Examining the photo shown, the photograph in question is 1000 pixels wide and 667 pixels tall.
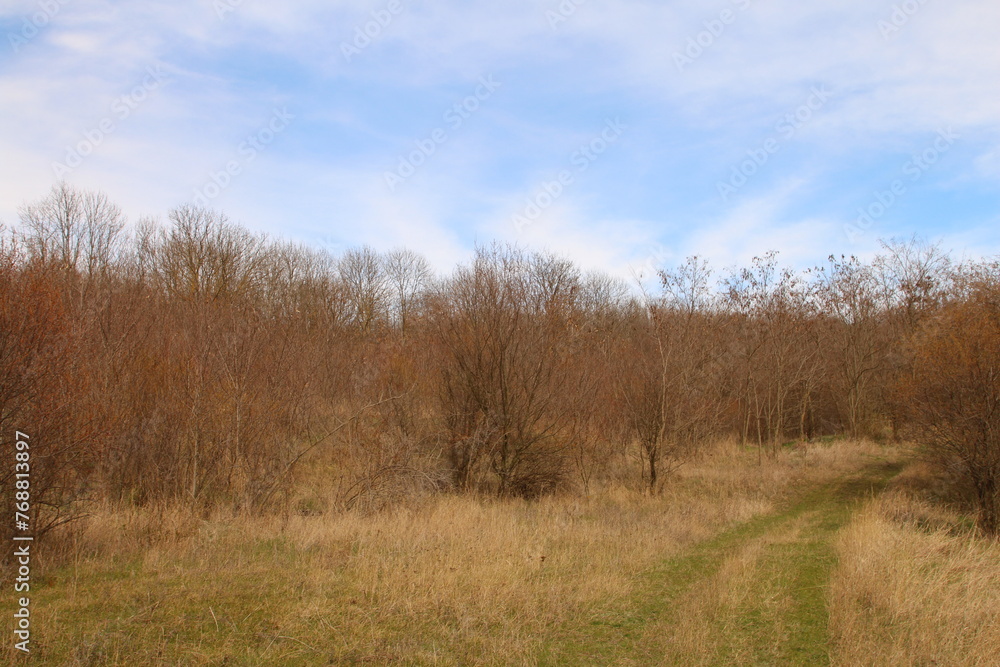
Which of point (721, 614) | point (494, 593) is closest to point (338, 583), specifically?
point (494, 593)

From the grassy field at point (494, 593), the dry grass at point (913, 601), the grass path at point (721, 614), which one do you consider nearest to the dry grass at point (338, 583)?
the grassy field at point (494, 593)

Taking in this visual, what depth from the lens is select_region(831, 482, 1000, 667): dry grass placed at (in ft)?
18.4

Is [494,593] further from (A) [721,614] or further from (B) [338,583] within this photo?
(A) [721,614]

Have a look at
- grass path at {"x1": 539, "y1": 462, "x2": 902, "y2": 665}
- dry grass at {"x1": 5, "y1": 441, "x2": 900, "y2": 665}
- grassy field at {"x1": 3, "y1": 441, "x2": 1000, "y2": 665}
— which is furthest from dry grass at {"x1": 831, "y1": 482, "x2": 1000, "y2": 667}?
dry grass at {"x1": 5, "y1": 441, "x2": 900, "y2": 665}

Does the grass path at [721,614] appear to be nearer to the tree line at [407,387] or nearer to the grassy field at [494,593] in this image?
the grassy field at [494,593]

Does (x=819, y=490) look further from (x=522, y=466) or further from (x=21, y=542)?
(x=21, y=542)

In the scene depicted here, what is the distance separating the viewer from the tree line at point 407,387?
8.21 meters

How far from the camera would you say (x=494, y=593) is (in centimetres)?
695

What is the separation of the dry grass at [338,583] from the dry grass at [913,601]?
8.25ft

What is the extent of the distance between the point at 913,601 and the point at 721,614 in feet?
6.64

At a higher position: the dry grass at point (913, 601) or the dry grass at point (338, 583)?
the dry grass at point (338, 583)

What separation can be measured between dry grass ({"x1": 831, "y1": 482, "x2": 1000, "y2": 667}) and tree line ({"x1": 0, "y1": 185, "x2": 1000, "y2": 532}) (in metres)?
5.47

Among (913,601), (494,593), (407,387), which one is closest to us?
(913,601)

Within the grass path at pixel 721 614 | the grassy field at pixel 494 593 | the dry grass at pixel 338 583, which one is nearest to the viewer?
the dry grass at pixel 338 583
